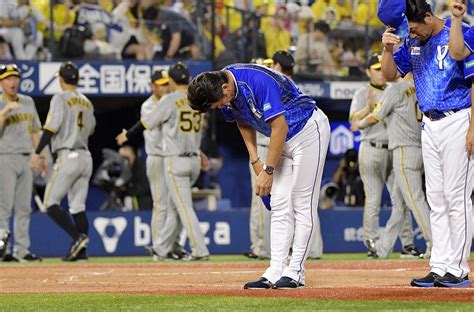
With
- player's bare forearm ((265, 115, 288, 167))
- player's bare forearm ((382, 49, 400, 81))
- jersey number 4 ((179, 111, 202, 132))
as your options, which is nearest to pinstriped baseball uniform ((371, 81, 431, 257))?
jersey number 4 ((179, 111, 202, 132))

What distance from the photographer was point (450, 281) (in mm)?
7574

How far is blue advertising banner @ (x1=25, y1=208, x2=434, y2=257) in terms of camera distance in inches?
635

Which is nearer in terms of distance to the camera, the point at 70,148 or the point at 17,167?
the point at 70,148

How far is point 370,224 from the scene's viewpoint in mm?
13211

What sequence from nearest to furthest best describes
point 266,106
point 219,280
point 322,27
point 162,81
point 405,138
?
point 266,106
point 219,280
point 405,138
point 162,81
point 322,27

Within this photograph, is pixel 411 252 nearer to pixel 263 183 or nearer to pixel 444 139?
pixel 444 139

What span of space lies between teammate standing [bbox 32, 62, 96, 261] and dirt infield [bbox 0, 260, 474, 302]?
1.08 meters

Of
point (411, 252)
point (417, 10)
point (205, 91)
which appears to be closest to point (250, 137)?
point (205, 91)

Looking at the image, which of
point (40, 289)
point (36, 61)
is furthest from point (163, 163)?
point (40, 289)

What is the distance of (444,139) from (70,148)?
654 cm

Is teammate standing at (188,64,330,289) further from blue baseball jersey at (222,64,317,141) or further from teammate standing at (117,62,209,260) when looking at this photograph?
teammate standing at (117,62,209,260)

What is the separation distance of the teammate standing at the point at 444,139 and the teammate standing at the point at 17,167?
6.99 m

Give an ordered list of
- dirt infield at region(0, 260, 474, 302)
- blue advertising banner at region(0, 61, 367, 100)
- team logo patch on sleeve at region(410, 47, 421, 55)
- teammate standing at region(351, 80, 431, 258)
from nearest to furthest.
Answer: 1. dirt infield at region(0, 260, 474, 302)
2. team logo patch on sleeve at region(410, 47, 421, 55)
3. teammate standing at region(351, 80, 431, 258)
4. blue advertising banner at region(0, 61, 367, 100)

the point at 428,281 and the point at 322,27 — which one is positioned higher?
the point at 322,27
